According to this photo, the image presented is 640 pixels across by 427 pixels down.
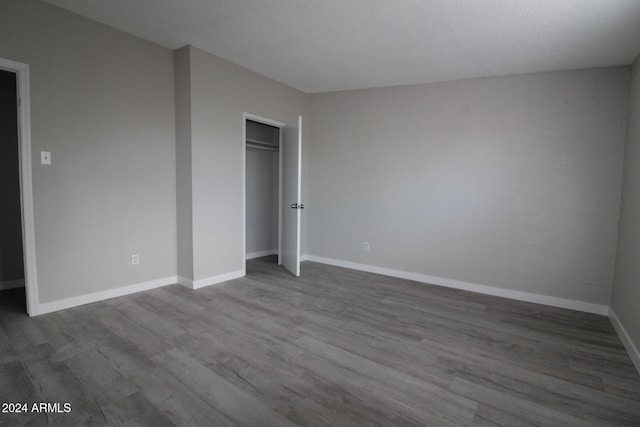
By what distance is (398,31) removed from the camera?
113 inches

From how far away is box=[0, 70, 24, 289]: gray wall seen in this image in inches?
142

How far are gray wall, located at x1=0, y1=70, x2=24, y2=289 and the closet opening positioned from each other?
280cm

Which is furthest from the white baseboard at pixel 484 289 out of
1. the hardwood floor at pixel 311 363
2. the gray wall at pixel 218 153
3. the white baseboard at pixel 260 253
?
the gray wall at pixel 218 153

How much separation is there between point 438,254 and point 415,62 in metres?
2.41

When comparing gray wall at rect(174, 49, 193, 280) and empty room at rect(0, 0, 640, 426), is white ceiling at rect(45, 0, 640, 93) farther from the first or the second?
gray wall at rect(174, 49, 193, 280)

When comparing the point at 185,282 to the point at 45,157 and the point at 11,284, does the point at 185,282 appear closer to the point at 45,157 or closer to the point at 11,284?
the point at 45,157

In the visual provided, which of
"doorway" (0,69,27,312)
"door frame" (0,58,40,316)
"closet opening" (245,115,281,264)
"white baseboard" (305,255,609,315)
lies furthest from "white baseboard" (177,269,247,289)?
"doorway" (0,69,27,312)

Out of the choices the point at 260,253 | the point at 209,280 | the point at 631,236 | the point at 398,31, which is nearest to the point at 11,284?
the point at 209,280

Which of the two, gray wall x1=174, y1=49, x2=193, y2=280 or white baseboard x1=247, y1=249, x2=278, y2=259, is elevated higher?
gray wall x1=174, y1=49, x2=193, y2=280

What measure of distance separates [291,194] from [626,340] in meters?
3.78

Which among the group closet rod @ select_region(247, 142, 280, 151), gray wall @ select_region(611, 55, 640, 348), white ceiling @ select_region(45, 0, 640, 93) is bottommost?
gray wall @ select_region(611, 55, 640, 348)

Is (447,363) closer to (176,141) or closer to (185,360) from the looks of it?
(185,360)

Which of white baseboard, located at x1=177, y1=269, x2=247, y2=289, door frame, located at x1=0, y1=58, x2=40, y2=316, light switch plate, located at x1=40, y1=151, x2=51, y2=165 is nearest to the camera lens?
door frame, located at x1=0, y1=58, x2=40, y2=316

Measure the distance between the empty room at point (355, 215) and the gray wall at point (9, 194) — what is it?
0.08 ft
